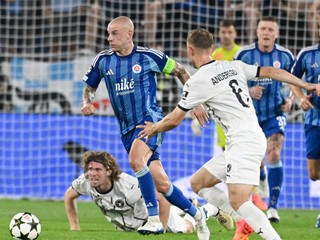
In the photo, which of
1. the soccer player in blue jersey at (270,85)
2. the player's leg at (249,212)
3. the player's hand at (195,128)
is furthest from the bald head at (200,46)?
the player's hand at (195,128)

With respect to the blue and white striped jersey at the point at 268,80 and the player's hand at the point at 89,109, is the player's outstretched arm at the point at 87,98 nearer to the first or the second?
the player's hand at the point at 89,109

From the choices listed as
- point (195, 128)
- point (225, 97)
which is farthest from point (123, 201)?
point (195, 128)

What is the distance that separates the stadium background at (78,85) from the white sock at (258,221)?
22.4 feet

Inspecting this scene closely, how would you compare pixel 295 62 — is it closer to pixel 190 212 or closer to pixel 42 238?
pixel 190 212

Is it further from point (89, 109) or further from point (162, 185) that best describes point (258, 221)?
point (89, 109)

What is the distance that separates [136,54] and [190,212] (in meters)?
1.75

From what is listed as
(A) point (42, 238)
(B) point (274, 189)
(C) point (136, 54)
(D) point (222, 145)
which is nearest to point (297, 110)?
(D) point (222, 145)

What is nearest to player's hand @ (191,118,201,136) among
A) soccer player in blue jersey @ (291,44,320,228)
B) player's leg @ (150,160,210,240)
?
soccer player in blue jersey @ (291,44,320,228)

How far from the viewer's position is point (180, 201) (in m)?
8.24

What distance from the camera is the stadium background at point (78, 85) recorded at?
45.9 ft

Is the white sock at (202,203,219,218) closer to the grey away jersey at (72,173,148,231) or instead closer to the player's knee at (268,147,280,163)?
the grey away jersey at (72,173,148,231)

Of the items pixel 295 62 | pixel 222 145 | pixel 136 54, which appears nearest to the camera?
pixel 136 54

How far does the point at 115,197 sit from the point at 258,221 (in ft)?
8.55

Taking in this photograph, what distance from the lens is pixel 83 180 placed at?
30.6 ft
